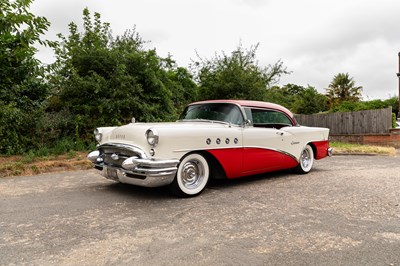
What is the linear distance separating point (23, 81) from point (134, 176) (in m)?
6.58

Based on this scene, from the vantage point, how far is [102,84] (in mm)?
9328

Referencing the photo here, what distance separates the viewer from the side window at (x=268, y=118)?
18.7 ft

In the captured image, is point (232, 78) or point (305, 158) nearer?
point (305, 158)

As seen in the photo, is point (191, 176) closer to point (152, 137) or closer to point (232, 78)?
point (152, 137)

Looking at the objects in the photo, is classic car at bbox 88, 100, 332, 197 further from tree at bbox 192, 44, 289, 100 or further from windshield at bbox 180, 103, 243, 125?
tree at bbox 192, 44, 289, 100

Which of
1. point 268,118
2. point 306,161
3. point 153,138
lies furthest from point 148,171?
point 306,161

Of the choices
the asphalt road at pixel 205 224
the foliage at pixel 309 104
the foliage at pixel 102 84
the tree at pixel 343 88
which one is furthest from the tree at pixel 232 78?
the tree at pixel 343 88

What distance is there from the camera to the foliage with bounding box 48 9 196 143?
361 inches

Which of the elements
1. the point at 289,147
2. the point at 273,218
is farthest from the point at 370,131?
the point at 273,218

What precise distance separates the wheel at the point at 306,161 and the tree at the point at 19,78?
6245mm

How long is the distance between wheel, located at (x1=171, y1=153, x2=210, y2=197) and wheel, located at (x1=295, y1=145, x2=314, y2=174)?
8.81 ft

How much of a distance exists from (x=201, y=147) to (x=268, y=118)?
6.90 feet

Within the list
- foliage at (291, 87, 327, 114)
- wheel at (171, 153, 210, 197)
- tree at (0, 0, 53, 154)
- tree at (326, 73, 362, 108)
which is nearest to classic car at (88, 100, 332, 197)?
wheel at (171, 153, 210, 197)

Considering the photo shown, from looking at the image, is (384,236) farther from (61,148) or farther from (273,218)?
(61,148)
